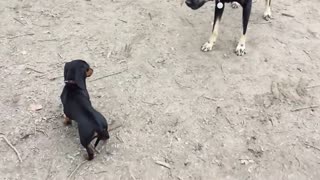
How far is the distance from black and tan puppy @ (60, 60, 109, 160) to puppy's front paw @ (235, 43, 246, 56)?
191 centimetres

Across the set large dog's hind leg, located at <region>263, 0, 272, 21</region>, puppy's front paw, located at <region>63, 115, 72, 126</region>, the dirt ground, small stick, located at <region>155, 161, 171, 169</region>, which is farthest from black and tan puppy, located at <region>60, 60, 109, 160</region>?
large dog's hind leg, located at <region>263, 0, 272, 21</region>

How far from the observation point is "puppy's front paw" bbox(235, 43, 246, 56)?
16.6 feet

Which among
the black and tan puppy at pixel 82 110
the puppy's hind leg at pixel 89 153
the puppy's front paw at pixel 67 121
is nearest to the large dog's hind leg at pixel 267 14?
the black and tan puppy at pixel 82 110

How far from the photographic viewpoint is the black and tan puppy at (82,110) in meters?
3.50

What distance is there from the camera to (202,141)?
397 centimetres

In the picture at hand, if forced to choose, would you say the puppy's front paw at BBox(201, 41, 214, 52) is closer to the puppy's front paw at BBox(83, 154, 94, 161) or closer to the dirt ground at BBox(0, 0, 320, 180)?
the dirt ground at BBox(0, 0, 320, 180)

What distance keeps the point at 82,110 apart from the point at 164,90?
1141 mm

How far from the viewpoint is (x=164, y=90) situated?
4.52 m

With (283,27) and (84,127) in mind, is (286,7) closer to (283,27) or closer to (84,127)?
(283,27)

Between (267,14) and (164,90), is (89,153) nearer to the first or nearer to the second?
(164,90)

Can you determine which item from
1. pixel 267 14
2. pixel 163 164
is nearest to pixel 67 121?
pixel 163 164

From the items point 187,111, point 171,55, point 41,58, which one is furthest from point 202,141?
point 41,58

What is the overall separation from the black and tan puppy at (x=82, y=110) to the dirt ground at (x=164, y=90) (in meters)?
0.28

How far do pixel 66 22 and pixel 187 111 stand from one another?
6.99 ft
